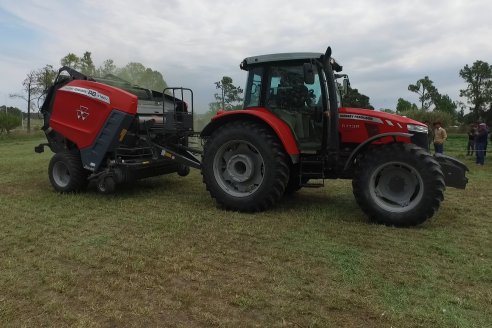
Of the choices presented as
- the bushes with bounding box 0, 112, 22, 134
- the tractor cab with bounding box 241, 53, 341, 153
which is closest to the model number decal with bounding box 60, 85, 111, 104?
the tractor cab with bounding box 241, 53, 341, 153

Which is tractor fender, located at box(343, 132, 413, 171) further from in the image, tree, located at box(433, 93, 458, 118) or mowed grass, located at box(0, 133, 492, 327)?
tree, located at box(433, 93, 458, 118)

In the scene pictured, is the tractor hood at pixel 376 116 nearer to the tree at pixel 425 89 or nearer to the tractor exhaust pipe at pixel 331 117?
the tractor exhaust pipe at pixel 331 117

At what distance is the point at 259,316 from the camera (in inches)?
117

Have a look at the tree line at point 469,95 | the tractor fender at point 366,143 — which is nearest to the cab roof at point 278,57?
the tractor fender at point 366,143

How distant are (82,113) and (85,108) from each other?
0.11 meters

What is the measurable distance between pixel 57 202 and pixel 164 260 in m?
3.29

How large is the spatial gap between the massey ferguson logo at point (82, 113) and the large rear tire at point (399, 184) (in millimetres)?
4408

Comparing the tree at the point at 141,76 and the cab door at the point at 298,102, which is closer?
the cab door at the point at 298,102

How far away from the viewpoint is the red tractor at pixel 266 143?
5.25 metres

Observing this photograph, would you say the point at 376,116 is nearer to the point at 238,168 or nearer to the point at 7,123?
the point at 238,168

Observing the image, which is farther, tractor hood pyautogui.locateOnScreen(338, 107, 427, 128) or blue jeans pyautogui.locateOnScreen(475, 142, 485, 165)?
blue jeans pyautogui.locateOnScreen(475, 142, 485, 165)

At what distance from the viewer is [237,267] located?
3879 mm

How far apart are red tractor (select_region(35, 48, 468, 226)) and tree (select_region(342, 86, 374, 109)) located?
0.69ft

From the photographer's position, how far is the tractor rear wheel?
18.8ft
